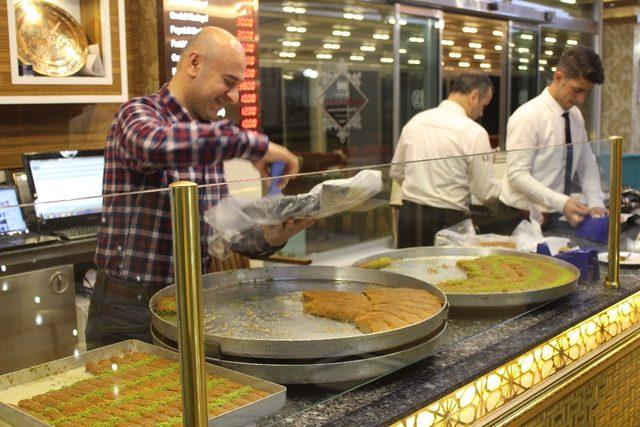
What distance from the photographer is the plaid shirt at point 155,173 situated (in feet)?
4.31

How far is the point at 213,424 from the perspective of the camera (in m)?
1.16

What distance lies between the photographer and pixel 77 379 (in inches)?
49.4

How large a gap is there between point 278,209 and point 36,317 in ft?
2.07

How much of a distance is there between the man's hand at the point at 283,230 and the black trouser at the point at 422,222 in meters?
0.58

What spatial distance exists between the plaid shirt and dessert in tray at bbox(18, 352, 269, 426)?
191mm

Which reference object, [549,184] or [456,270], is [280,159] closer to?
[456,270]

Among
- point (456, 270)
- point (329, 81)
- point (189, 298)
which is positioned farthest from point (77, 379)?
point (329, 81)

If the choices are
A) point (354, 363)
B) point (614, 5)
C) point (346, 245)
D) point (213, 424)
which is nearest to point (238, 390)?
point (213, 424)

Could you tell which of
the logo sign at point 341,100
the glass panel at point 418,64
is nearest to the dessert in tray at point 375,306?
the logo sign at point 341,100

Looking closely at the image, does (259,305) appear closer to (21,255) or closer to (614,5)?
(21,255)

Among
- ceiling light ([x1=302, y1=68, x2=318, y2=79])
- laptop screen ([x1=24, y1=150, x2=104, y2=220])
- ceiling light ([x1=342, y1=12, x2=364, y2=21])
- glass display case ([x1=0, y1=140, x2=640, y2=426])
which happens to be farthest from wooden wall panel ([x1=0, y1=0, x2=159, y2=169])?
glass display case ([x1=0, y1=140, x2=640, y2=426])

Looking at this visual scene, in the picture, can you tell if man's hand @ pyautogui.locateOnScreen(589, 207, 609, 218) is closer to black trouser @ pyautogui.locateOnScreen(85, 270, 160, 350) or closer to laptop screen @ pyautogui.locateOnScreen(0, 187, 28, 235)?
black trouser @ pyautogui.locateOnScreen(85, 270, 160, 350)

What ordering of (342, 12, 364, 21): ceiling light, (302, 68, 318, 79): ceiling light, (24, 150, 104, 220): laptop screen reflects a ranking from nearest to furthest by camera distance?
(24, 150, 104, 220): laptop screen, (302, 68, 318, 79): ceiling light, (342, 12, 364, 21): ceiling light

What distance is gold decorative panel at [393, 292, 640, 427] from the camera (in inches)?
60.4
